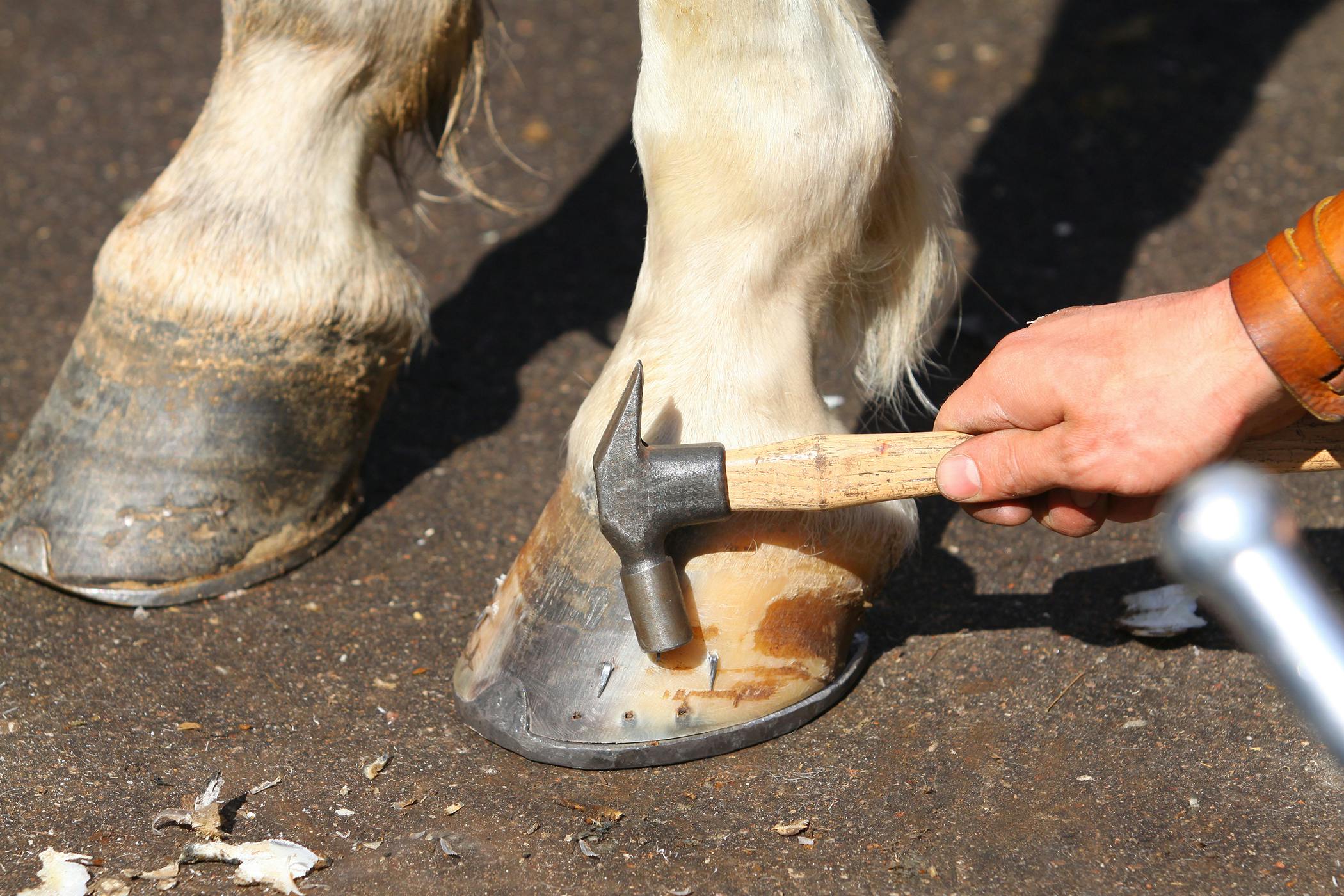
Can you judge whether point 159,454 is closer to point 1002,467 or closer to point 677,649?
point 677,649

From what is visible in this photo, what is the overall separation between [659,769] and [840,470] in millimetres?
420

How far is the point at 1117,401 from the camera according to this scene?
1141 mm

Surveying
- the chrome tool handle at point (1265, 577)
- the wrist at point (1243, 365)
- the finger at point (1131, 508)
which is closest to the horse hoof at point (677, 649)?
the finger at point (1131, 508)

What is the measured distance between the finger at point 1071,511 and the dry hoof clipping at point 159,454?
3.16ft

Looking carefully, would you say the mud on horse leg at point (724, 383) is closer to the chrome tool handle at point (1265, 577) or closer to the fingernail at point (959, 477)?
the fingernail at point (959, 477)

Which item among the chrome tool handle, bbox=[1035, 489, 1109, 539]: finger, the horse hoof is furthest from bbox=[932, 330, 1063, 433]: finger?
the chrome tool handle

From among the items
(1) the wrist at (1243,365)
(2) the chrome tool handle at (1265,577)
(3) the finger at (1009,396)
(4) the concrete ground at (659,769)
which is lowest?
(4) the concrete ground at (659,769)

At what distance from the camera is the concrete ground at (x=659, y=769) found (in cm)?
132

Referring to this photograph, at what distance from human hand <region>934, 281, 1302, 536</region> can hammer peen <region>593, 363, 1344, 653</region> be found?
5 centimetres

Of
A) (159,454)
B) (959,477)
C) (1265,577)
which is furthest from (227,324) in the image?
(1265,577)

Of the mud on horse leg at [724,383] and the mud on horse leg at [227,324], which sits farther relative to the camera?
the mud on horse leg at [227,324]

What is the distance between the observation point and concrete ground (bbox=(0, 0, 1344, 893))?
1.32 meters

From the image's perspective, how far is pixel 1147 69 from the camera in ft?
10.6

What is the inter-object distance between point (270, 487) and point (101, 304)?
337 millimetres
